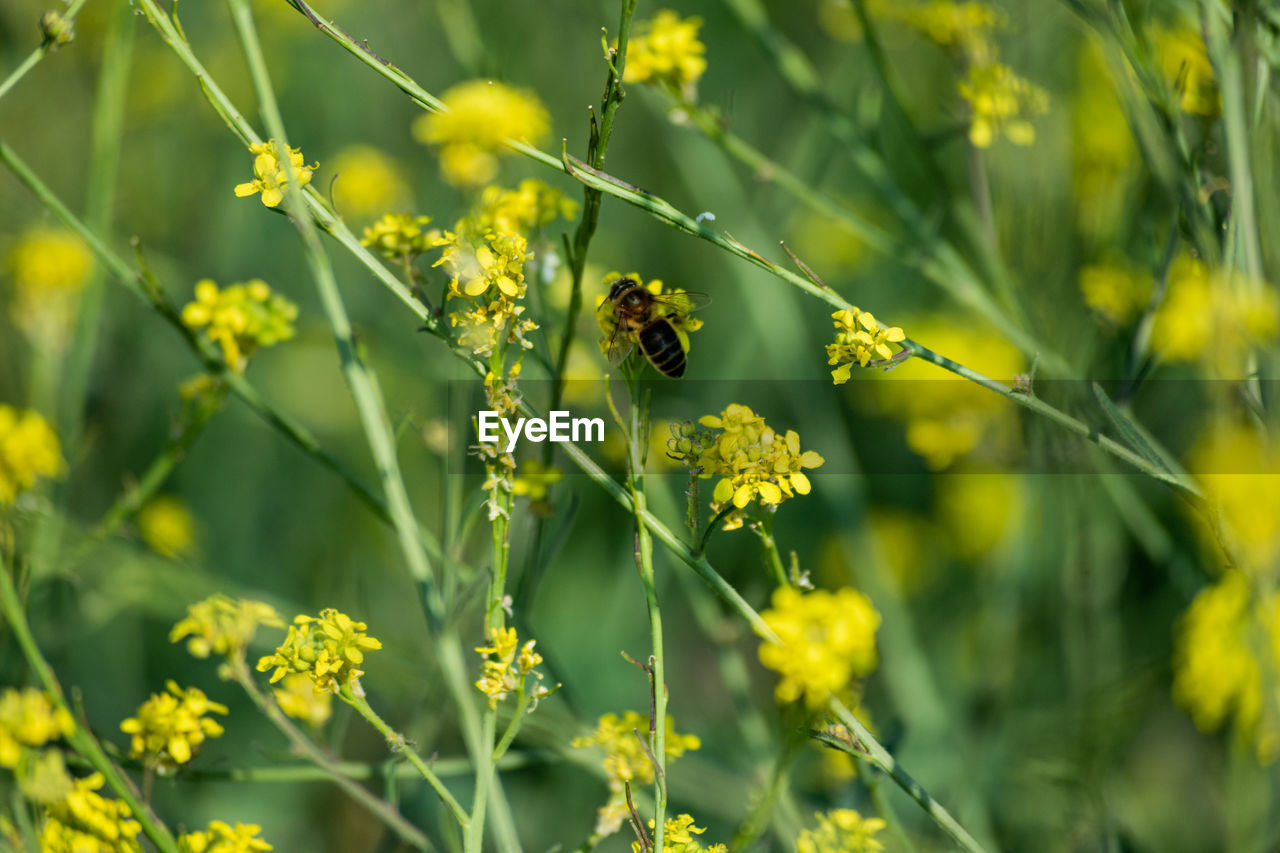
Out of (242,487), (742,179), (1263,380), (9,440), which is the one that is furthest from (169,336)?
(1263,380)

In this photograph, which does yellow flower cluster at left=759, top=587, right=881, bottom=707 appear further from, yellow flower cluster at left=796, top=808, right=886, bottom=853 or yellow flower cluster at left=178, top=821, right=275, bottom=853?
yellow flower cluster at left=178, top=821, right=275, bottom=853

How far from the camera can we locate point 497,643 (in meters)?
1.32

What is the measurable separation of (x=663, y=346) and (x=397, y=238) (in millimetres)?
500

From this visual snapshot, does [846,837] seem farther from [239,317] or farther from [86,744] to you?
[239,317]

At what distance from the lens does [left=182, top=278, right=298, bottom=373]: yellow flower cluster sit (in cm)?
185

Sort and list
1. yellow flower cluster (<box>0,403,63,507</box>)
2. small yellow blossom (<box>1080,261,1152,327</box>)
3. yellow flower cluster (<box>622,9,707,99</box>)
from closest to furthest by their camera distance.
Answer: yellow flower cluster (<box>0,403,63,507</box>), yellow flower cluster (<box>622,9,707,99</box>), small yellow blossom (<box>1080,261,1152,327</box>)

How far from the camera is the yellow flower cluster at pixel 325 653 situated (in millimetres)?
1348

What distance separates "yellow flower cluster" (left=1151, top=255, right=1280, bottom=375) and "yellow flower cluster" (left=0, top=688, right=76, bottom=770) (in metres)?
1.67

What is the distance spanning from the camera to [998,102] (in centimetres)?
213

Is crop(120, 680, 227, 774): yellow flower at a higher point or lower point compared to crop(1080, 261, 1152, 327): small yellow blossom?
lower

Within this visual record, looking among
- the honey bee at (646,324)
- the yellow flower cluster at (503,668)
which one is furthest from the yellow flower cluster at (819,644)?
the honey bee at (646,324)

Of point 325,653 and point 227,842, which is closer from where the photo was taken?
point 325,653

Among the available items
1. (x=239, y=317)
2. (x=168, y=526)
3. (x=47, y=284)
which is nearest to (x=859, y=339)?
(x=239, y=317)

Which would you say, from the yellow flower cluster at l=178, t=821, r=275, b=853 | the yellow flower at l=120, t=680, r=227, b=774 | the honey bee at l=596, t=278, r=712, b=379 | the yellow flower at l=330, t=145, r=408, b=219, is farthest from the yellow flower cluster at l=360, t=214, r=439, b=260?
the yellow flower at l=330, t=145, r=408, b=219
